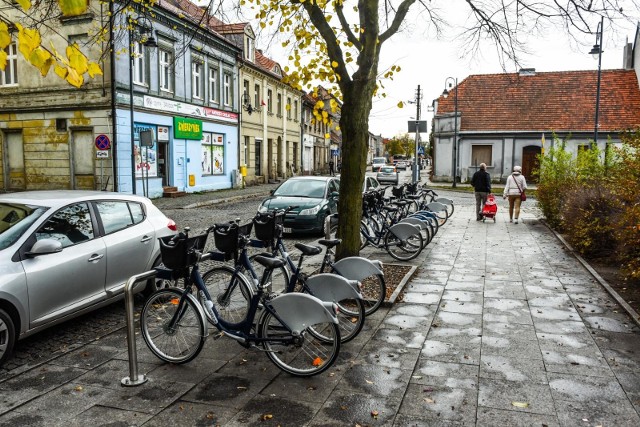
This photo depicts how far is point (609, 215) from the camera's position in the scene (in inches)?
400

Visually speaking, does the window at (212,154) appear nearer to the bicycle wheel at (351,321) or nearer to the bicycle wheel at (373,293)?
the bicycle wheel at (373,293)

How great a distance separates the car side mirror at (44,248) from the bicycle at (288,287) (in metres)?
1.46

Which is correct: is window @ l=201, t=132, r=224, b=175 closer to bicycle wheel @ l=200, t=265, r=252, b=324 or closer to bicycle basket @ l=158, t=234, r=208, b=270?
bicycle wheel @ l=200, t=265, r=252, b=324

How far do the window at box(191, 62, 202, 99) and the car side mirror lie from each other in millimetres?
24107

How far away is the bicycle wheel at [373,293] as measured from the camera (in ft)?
21.2

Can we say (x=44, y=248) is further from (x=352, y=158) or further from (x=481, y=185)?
(x=481, y=185)

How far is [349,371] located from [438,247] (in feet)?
24.3

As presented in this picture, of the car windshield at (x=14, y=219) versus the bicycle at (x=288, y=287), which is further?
the bicycle at (x=288, y=287)

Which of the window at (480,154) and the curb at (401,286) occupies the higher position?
the window at (480,154)

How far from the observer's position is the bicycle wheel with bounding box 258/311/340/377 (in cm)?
456

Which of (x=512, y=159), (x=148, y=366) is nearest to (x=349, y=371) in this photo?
(x=148, y=366)

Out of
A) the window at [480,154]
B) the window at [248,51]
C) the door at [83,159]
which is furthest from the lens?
the window at [480,154]

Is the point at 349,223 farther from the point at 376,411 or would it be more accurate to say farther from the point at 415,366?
the point at 376,411

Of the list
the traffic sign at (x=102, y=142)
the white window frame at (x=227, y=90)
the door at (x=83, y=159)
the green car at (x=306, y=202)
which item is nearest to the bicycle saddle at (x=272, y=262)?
the green car at (x=306, y=202)
